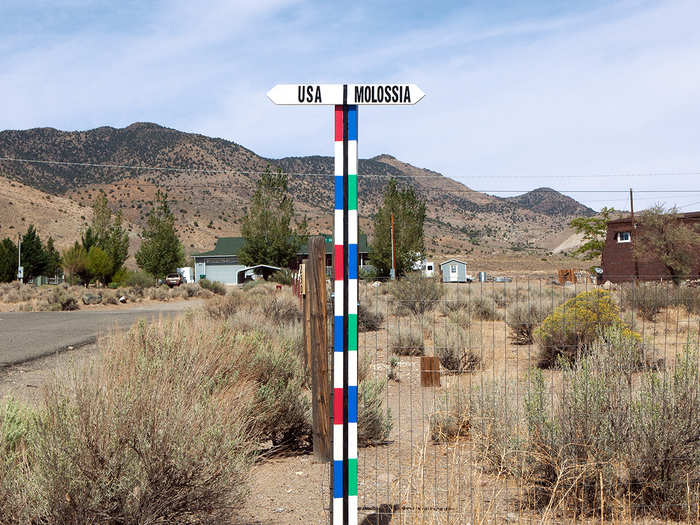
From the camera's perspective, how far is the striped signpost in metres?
4.23

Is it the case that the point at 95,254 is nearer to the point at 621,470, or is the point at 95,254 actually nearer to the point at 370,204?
the point at 621,470

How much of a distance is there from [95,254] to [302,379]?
190ft

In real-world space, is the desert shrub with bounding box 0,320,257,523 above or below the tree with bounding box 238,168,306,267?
below

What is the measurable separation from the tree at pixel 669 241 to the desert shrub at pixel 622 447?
35.7 meters

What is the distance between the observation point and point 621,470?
17.9 feet

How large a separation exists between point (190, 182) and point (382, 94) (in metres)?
131

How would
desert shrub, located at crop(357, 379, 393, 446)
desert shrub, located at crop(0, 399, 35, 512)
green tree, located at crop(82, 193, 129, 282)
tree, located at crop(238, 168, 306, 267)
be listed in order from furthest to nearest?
1. green tree, located at crop(82, 193, 129, 282)
2. tree, located at crop(238, 168, 306, 267)
3. desert shrub, located at crop(357, 379, 393, 446)
4. desert shrub, located at crop(0, 399, 35, 512)

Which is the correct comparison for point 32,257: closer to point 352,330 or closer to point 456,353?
→ point 456,353

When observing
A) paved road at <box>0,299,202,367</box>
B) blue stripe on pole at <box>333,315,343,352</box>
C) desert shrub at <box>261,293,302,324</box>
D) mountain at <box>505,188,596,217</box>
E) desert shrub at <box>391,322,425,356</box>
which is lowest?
paved road at <box>0,299,202,367</box>

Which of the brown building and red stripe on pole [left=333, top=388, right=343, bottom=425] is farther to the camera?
the brown building

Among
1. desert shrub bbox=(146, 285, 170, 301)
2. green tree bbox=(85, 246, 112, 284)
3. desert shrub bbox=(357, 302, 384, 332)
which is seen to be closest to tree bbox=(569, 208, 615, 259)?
desert shrub bbox=(146, 285, 170, 301)

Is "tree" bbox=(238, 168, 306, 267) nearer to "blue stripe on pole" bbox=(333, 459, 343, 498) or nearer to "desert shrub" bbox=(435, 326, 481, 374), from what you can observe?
"desert shrub" bbox=(435, 326, 481, 374)

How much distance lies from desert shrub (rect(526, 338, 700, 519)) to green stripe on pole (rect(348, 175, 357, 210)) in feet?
8.69

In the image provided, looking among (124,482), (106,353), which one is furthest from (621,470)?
(106,353)
